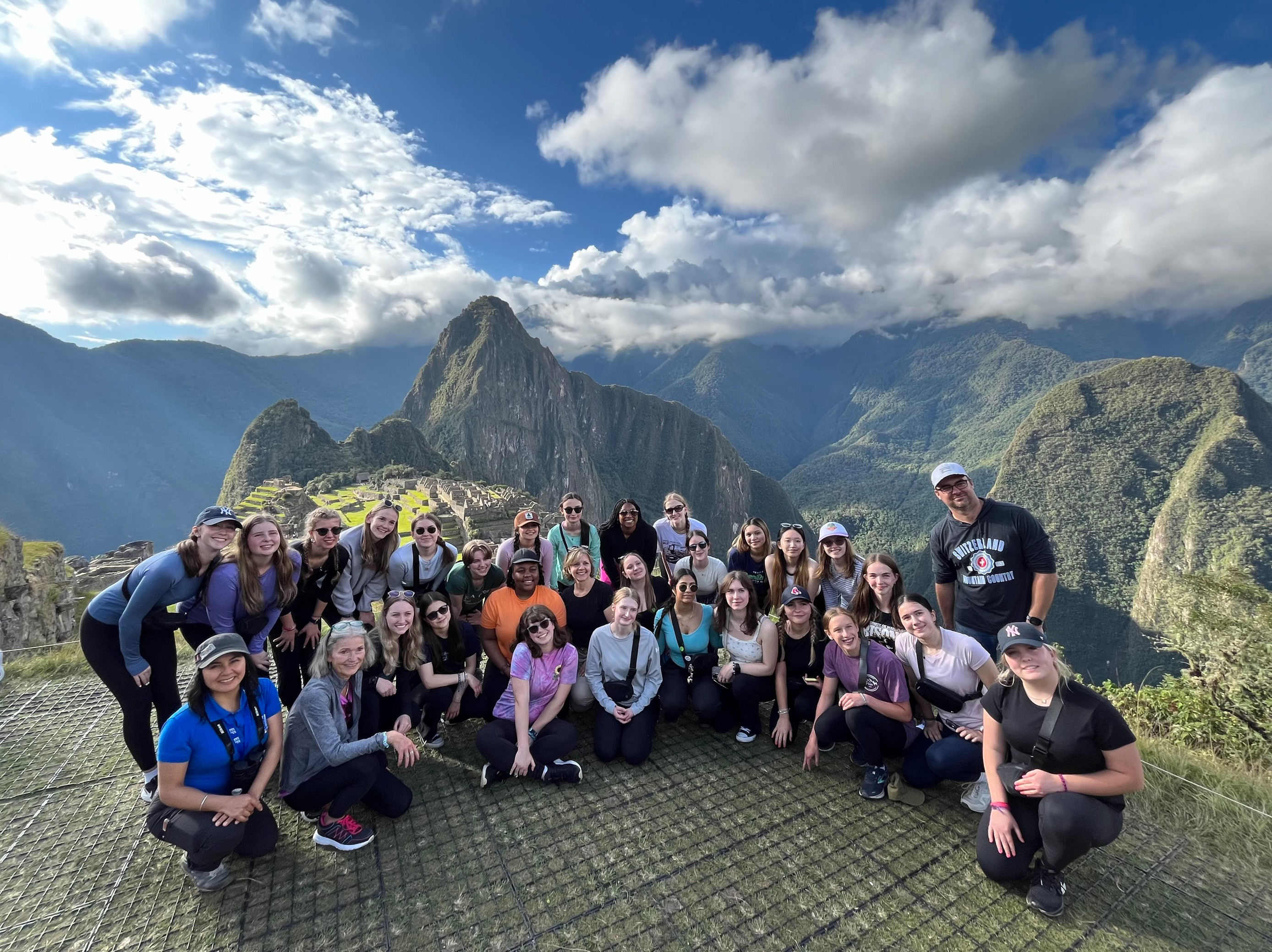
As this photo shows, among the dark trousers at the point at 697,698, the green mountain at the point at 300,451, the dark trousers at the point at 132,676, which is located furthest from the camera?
the green mountain at the point at 300,451

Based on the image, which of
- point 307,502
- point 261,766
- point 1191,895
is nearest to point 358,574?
point 261,766

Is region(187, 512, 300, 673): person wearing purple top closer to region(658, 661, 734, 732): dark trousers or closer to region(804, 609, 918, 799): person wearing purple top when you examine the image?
region(658, 661, 734, 732): dark trousers

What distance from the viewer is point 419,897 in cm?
263

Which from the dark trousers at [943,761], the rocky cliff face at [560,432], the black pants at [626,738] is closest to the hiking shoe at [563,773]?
the black pants at [626,738]

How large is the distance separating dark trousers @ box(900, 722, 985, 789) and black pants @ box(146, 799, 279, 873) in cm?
389

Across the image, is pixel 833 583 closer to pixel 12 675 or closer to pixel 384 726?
pixel 384 726

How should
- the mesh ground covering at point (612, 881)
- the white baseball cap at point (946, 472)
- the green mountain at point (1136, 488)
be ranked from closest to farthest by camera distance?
the mesh ground covering at point (612, 881) → the white baseball cap at point (946, 472) → the green mountain at point (1136, 488)

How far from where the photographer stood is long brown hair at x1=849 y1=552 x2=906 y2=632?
3.75m

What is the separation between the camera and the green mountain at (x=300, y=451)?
60.6m

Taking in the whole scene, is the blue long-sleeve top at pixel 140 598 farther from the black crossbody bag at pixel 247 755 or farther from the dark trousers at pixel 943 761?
the dark trousers at pixel 943 761

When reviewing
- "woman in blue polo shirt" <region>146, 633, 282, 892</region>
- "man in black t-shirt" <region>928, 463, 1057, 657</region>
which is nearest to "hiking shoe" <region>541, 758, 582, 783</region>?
"woman in blue polo shirt" <region>146, 633, 282, 892</region>

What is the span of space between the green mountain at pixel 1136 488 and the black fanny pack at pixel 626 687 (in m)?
55.9

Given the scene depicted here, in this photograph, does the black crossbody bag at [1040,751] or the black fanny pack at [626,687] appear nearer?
the black crossbody bag at [1040,751]

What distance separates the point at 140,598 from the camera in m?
3.13
